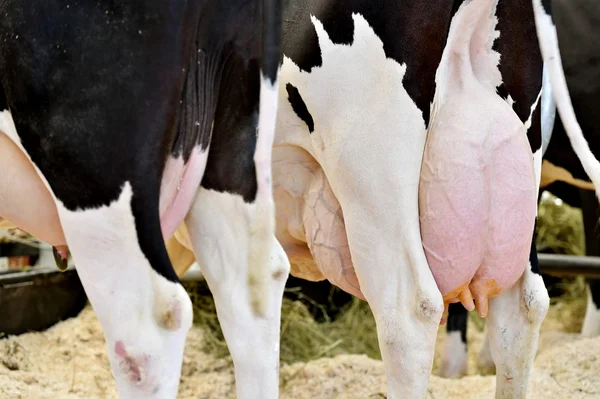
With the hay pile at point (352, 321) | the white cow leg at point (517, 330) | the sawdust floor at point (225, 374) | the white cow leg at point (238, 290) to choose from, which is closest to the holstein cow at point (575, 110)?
the hay pile at point (352, 321)

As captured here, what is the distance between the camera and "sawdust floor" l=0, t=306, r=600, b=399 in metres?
2.37

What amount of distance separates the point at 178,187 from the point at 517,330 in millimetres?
960

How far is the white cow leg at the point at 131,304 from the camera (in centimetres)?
119

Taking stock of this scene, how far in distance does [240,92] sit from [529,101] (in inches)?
32.7

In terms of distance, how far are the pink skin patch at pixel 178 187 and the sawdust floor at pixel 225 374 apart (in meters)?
1.03

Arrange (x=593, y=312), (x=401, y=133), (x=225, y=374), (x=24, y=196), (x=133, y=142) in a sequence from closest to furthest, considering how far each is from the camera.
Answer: (x=133, y=142), (x=24, y=196), (x=401, y=133), (x=225, y=374), (x=593, y=312)

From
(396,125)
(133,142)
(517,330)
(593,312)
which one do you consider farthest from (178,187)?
(593,312)

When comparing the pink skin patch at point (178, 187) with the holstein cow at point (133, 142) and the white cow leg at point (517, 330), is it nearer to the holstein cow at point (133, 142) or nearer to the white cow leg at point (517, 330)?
the holstein cow at point (133, 142)

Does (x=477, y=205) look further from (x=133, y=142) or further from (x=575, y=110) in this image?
(x=575, y=110)

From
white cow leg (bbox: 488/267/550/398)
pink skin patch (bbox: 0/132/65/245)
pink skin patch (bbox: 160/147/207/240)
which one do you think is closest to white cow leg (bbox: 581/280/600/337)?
white cow leg (bbox: 488/267/550/398)

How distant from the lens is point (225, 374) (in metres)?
2.67

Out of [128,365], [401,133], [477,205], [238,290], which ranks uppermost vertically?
[401,133]

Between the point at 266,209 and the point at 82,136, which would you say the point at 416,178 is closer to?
the point at 266,209

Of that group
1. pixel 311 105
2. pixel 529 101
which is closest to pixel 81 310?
pixel 311 105
